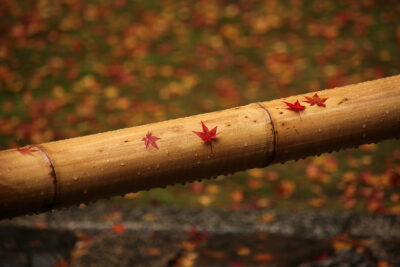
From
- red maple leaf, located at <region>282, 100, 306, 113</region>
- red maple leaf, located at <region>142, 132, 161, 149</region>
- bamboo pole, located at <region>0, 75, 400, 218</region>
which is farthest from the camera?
red maple leaf, located at <region>282, 100, 306, 113</region>

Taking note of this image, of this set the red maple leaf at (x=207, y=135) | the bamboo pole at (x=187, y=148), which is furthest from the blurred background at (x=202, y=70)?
the red maple leaf at (x=207, y=135)

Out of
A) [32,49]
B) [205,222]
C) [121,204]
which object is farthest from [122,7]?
[205,222]

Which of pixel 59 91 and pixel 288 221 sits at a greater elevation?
pixel 59 91

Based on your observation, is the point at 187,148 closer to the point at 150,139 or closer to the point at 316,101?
the point at 150,139

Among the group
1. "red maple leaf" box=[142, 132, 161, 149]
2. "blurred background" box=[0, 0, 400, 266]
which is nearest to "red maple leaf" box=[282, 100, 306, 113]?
"red maple leaf" box=[142, 132, 161, 149]

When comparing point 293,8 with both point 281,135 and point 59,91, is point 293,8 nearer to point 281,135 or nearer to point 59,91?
point 59,91

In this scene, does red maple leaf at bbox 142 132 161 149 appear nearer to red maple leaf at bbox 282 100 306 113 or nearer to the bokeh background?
red maple leaf at bbox 282 100 306 113
